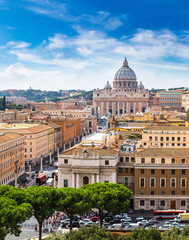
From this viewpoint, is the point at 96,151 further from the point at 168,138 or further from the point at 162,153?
the point at 168,138

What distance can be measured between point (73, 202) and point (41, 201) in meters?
3.07

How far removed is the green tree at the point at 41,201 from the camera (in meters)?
40.8

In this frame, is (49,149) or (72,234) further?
(49,149)

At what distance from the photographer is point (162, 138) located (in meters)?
72.8

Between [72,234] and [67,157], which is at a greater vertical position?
[67,157]

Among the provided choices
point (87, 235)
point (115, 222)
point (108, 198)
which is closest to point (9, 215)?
point (87, 235)

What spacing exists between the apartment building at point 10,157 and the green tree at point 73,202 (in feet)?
93.0

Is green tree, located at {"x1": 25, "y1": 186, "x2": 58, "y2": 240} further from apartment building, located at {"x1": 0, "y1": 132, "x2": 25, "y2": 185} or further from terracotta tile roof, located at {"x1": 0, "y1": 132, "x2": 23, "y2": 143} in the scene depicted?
terracotta tile roof, located at {"x1": 0, "y1": 132, "x2": 23, "y2": 143}

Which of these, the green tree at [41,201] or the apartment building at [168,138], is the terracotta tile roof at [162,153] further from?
the green tree at [41,201]

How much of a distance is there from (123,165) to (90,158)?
12.9ft

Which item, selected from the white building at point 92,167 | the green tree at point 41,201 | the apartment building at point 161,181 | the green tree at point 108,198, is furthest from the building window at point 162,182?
the green tree at point 41,201

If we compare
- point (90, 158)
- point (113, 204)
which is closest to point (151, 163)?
point (90, 158)

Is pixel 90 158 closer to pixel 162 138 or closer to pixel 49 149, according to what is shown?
pixel 162 138

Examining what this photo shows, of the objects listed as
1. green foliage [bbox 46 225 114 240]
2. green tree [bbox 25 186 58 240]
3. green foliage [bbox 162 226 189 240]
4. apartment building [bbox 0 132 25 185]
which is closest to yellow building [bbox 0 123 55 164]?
apartment building [bbox 0 132 25 185]
